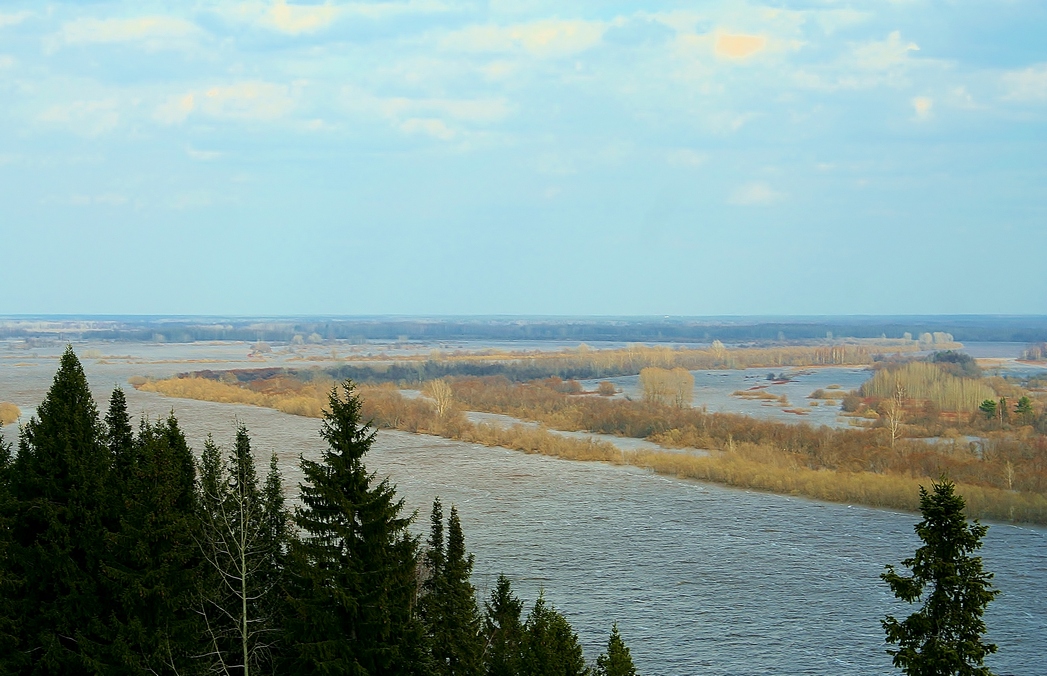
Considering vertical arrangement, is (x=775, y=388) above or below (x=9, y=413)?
above

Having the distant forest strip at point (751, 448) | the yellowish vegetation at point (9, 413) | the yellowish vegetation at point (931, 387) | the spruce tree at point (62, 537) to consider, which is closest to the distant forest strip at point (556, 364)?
the distant forest strip at point (751, 448)

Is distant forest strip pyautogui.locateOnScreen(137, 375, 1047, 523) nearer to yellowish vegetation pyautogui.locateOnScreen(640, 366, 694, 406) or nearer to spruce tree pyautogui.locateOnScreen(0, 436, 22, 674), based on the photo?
yellowish vegetation pyautogui.locateOnScreen(640, 366, 694, 406)

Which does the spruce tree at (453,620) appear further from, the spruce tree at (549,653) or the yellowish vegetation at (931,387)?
the yellowish vegetation at (931,387)

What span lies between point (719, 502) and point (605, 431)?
16.8m

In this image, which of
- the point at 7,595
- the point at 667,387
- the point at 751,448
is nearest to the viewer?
the point at 7,595

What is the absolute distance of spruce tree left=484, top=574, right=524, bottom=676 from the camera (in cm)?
1092

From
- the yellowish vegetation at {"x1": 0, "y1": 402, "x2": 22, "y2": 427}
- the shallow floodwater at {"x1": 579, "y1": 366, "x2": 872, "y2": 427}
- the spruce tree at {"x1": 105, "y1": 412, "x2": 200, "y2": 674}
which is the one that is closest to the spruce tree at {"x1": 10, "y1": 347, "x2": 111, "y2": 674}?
the spruce tree at {"x1": 105, "y1": 412, "x2": 200, "y2": 674}

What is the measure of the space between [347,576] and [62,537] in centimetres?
429

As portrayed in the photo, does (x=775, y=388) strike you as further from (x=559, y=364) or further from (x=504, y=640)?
(x=504, y=640)

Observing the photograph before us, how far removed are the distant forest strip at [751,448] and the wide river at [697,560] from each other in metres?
1.47

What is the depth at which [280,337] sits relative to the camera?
471ft

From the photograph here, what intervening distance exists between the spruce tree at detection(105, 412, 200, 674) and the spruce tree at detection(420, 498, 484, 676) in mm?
2884

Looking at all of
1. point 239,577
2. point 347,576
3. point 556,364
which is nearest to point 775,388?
point 556,364

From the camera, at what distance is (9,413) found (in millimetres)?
46125
